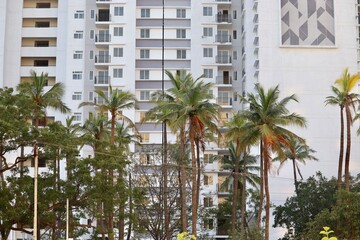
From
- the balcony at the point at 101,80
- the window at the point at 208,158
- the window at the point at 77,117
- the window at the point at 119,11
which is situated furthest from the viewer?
the window at the point at 119,11

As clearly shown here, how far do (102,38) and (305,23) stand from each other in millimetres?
25916

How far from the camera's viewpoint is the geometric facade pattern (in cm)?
7956

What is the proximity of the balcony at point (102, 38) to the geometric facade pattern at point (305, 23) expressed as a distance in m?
22.6

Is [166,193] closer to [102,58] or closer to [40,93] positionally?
[40,93]

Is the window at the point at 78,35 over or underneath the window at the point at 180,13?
underneath

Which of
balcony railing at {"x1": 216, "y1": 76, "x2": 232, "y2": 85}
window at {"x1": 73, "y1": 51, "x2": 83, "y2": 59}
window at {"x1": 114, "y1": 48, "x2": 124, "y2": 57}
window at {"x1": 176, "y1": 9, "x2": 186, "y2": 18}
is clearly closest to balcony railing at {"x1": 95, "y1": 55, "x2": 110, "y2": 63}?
window at {"x1": 114, "y1": 48, "x2": 124, "y2": 57}

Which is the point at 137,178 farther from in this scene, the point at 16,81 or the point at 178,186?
the point at 16,81

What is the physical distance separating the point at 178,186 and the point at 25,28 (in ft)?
112

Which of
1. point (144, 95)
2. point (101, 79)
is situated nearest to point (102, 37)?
point (101, 79)

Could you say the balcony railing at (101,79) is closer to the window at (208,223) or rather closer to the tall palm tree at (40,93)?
the window at (208,223)

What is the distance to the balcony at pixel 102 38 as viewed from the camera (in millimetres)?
90312

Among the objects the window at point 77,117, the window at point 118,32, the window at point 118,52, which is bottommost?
the window at point 77,117

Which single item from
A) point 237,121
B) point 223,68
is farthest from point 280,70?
point 237,121

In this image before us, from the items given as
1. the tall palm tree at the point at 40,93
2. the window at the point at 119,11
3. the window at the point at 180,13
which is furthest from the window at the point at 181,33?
the tall palm tree at the point at 40,93
